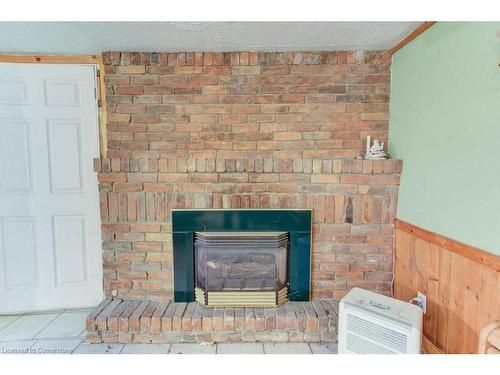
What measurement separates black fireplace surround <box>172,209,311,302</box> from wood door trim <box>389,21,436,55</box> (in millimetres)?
1326

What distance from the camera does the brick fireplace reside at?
2021 mm

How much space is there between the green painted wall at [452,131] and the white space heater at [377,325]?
0.50 meters

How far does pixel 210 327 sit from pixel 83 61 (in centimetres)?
222

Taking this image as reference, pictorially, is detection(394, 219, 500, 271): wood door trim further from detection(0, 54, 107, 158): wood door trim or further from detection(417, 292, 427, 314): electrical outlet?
detection(0, 54, 107, 158): wood door trim

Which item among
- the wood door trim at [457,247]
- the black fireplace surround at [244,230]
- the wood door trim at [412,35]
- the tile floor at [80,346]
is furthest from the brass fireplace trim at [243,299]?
the wood door trim at [412,35]

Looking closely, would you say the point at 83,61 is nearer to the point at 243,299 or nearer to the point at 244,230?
the point at 244,230

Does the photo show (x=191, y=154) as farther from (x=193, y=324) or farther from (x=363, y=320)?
(x=363, y=320)

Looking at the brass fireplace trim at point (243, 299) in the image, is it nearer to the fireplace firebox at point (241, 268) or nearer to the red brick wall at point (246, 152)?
the fireplace firebox at point (241, 268)

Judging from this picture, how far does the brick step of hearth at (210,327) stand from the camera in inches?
73.9

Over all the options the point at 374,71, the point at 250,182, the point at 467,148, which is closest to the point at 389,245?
the point at 467,148

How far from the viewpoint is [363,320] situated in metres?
1.53

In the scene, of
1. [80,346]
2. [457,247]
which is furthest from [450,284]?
[80,346]

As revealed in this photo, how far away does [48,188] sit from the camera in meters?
2.18

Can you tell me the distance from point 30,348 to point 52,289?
0.49 metres
